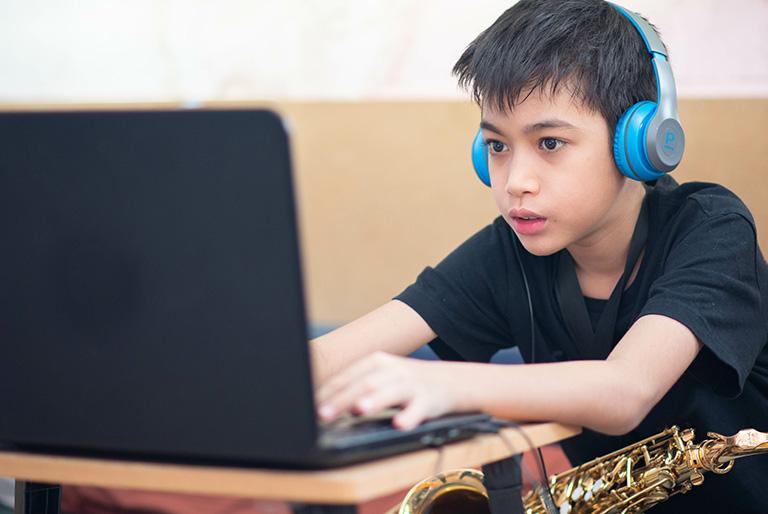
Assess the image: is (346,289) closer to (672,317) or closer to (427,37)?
(427,37)

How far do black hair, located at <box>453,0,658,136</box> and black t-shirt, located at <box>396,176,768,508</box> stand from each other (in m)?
0.19

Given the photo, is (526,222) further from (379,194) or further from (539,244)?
(379,194)

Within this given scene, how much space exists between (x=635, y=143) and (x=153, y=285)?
2.46 ft

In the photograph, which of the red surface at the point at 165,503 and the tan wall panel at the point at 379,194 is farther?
the tan wall panel at the point at 379,194

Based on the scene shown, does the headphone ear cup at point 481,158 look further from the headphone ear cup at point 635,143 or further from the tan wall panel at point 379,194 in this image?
the tan wall panel at point 379,194

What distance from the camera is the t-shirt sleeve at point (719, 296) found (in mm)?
1054

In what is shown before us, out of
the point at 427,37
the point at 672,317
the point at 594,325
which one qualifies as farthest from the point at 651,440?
the point at 427,37

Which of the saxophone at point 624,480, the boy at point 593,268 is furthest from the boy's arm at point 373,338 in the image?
the saxophone at point 624,480

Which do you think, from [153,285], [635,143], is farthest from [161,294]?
[635,143]

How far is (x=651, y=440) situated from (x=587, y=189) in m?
0.37

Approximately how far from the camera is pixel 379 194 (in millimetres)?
2771

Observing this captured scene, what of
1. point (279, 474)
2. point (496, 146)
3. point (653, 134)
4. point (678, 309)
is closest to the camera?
point (279, 474)

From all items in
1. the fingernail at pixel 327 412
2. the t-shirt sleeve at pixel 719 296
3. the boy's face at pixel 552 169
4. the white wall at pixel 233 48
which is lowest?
the fingernail at pixel 327 412

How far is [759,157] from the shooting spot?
2092 millimetres
